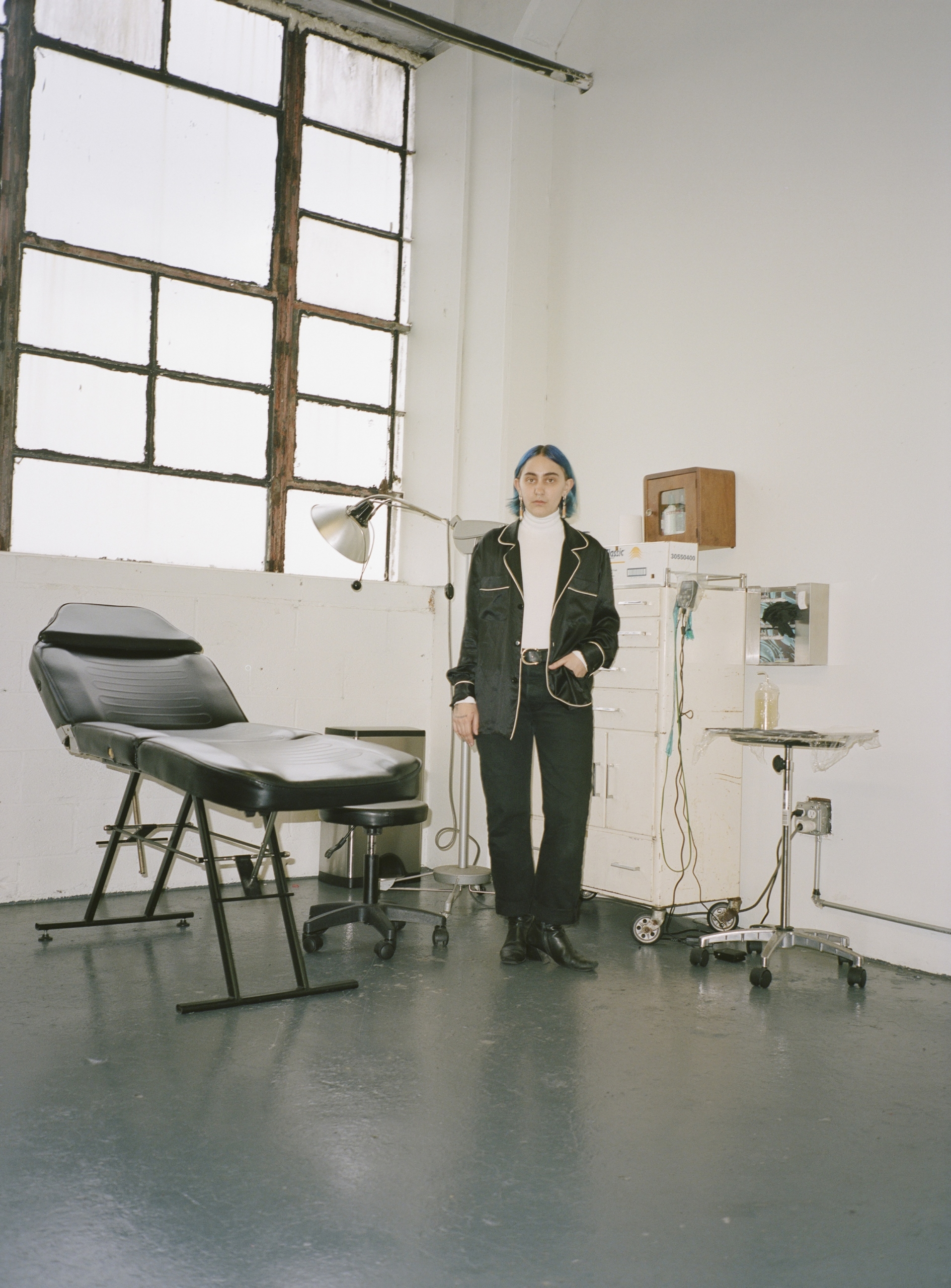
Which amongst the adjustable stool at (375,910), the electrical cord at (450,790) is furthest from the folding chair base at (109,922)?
the electrical cord at (450,790)

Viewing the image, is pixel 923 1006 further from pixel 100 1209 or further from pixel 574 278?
pixel 574 278

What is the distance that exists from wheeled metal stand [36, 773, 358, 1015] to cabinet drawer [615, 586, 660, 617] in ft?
4.93

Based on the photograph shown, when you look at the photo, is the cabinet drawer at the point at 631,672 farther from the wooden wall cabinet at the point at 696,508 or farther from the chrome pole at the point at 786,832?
the chrome pole at the point at 786,832

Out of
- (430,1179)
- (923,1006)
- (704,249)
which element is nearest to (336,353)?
(704,249)

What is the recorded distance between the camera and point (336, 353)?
16.6ft

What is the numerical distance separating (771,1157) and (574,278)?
12.8ft

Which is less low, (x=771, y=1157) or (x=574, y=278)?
(x=574, y=278)

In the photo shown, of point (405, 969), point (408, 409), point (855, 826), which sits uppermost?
point (408, 409)

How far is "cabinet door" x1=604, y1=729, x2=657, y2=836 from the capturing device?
3652 millimetres

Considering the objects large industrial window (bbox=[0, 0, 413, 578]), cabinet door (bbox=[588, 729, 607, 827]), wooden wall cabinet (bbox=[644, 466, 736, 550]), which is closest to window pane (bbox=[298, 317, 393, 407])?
large industrial window (bbox=[0, 0, 413, 578])

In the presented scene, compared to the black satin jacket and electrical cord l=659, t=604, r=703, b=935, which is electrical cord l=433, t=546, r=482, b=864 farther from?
the black satin jacket

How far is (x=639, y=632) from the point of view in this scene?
3725mm

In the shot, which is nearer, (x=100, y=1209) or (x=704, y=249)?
(x=100, y=1209)

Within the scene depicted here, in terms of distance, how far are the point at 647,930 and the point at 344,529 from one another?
185 cm
